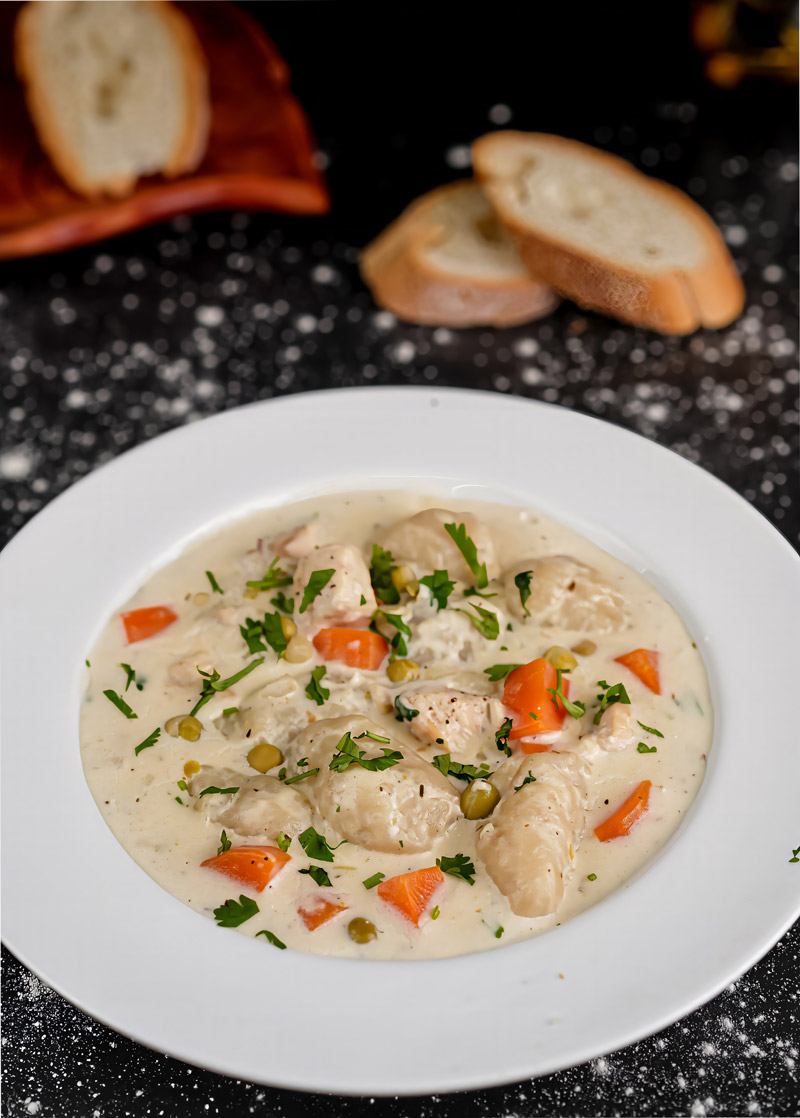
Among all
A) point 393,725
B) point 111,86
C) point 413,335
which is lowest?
point 413,335

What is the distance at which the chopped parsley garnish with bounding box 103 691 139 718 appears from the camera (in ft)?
9.36

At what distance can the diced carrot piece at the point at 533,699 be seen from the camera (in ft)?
9.29

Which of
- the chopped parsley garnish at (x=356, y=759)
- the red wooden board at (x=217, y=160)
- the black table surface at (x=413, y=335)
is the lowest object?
the black table surface at (x=413, y=335)

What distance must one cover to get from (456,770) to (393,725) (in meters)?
0.22

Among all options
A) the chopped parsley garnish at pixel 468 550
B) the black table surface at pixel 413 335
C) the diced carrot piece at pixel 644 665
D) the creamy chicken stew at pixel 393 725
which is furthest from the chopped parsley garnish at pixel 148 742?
the diced carrot piece at pixel 644 665

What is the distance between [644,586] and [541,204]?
206 cm

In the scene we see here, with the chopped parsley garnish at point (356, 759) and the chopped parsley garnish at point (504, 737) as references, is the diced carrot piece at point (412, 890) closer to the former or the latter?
the chopped parsley garnish at point (356, 759)

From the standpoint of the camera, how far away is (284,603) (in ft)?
10.3

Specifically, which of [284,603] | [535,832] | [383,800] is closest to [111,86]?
[284,603]

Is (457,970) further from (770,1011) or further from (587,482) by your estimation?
(587,482)

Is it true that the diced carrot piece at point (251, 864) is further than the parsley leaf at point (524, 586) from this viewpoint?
No

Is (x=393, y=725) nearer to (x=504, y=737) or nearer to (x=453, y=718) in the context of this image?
(x=453, y=718)

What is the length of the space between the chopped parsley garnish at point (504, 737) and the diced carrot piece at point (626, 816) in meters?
0.31

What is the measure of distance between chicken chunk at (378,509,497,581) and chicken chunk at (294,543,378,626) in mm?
154
